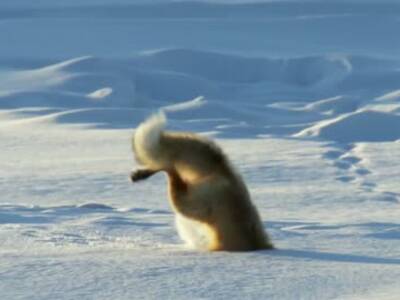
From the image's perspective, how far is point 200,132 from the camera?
10844mm

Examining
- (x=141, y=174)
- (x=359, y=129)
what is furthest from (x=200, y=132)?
(x=141, y=174)

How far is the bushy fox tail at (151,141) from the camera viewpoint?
5.03 meters

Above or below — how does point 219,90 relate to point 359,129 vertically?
above

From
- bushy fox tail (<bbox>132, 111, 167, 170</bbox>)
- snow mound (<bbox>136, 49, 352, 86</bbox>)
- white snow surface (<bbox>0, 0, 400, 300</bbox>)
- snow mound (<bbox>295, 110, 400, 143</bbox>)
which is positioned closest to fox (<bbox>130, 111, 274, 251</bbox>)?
bushy fox tail (<bbox>132, 111, 167, 170</bbox>)

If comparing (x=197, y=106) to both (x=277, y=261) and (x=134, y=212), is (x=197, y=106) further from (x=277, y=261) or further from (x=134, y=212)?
(x=277, y=261)

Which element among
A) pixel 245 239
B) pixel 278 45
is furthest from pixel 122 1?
pixel 245 239

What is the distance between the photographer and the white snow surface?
4.43 metres

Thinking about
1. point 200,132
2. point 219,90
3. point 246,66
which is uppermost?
point 246,66

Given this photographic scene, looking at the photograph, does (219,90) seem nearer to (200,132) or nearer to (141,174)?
(200,132)

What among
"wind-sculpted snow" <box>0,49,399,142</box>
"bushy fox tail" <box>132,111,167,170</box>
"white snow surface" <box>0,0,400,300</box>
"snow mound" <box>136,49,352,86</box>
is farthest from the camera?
"snow mound" <box>136,49,352,86</box>

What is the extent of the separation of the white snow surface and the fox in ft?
0.50

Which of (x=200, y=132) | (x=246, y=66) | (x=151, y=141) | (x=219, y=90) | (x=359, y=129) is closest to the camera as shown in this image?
(x=151, y=141)

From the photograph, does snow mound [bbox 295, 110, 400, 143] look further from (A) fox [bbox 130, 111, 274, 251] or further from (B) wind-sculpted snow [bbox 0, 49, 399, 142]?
(A) fox [bbox 130, 111, 274, 251]

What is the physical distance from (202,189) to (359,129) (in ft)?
18.5
